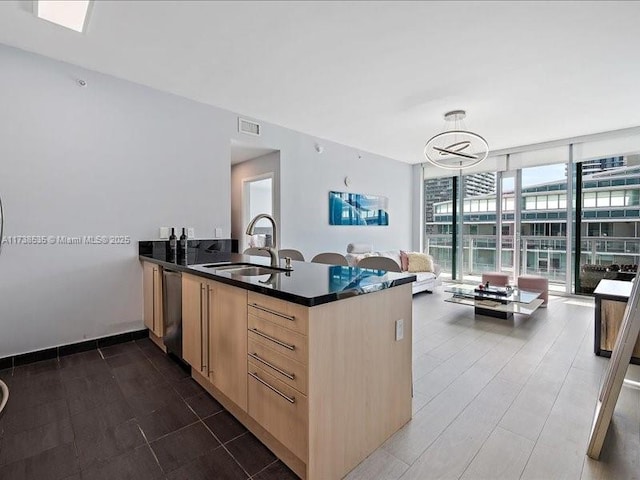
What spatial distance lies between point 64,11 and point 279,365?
110 inches

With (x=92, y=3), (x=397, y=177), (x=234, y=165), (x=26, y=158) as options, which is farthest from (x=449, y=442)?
(x=397, y=177)

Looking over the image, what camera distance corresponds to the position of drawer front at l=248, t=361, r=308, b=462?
4.40 ft

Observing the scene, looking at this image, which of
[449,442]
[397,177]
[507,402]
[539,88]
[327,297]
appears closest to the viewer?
[327,297]

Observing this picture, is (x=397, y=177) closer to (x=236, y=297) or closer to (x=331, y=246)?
(x=331, y=246)

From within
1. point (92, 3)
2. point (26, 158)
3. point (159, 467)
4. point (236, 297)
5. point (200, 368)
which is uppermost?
point (92, 3)

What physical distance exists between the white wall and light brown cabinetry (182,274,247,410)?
133 cm

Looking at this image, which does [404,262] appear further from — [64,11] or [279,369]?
[64,11]

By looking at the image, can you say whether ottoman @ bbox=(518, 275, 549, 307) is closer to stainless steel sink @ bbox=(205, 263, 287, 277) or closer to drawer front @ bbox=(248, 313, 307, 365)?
stainless steel sink @ bbox=(205, 263, 287, 277)

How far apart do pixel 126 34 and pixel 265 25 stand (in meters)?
1.10

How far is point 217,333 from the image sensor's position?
1926 millimetres

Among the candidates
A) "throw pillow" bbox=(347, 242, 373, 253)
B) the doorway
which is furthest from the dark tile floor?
"throw pillow" bbox=(347, 242, 373, 253)

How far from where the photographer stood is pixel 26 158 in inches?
104

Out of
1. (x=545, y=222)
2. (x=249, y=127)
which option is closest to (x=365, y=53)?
(x=249, y=127)

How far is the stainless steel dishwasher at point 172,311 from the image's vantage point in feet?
7.96
